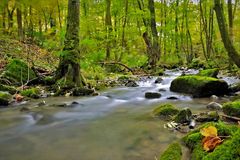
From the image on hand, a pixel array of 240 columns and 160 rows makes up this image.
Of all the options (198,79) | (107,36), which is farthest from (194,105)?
(107,36)

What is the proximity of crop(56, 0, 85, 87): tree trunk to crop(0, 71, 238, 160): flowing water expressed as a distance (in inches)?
63.7

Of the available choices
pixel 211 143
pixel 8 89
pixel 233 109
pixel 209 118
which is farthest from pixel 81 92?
pixel 211 143

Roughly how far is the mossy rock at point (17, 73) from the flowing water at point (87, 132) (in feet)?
7.51

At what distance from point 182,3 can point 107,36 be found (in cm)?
1417

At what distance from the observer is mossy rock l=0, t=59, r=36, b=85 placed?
9.32m

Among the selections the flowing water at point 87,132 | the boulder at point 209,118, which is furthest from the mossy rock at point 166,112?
the boulder at point 209,118

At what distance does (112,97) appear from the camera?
27.6 ft

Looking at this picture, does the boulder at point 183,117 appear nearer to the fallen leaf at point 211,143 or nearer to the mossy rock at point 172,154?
the mossy rock at point 172,154

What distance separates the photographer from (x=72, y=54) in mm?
9016

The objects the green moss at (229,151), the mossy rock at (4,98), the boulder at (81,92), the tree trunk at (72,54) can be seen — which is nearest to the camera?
the green moss at (229,151)

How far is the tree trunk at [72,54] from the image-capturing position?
9.02 m

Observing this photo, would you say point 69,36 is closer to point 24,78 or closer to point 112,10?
point 24,78

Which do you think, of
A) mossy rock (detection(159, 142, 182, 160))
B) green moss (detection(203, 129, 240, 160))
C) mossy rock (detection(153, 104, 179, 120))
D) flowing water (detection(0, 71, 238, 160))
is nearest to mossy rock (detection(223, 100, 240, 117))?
mossy rock (detection(153, 104, 179, 120))

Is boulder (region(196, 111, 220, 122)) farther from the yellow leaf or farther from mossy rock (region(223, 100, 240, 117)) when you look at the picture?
the yellow leaf
